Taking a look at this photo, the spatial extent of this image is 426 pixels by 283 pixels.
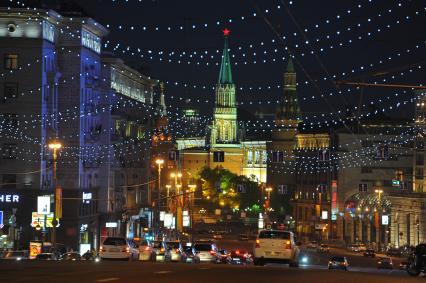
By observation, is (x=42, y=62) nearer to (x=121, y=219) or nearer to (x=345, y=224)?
(x=121, y=219)

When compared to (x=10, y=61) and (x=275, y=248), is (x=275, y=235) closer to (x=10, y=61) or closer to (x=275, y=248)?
(x=275, y=248)

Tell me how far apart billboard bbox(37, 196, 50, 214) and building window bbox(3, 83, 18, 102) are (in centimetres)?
787

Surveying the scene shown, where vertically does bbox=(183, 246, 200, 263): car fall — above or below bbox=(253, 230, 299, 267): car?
below

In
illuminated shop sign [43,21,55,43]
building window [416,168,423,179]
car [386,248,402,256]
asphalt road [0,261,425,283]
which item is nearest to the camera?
asphalt road [0,261,425,283]

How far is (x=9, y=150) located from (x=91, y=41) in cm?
1399

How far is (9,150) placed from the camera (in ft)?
264

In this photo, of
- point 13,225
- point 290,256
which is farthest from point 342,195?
point 290,256

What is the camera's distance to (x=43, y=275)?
28328 millimetres

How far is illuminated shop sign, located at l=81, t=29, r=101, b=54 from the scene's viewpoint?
86.0 metres

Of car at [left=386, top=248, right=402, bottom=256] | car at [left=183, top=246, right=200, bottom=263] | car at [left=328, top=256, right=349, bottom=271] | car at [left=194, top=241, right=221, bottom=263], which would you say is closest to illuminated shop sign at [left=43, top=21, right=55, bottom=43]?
Answer: car at [left=183, top=246, right=200, bottom=263]

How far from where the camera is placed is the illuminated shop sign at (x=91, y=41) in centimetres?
8600

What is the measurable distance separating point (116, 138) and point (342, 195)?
228 ft

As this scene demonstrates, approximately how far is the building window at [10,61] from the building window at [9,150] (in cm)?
584

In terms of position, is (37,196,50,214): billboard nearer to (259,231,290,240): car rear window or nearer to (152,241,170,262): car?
(152,241,170,262): car
